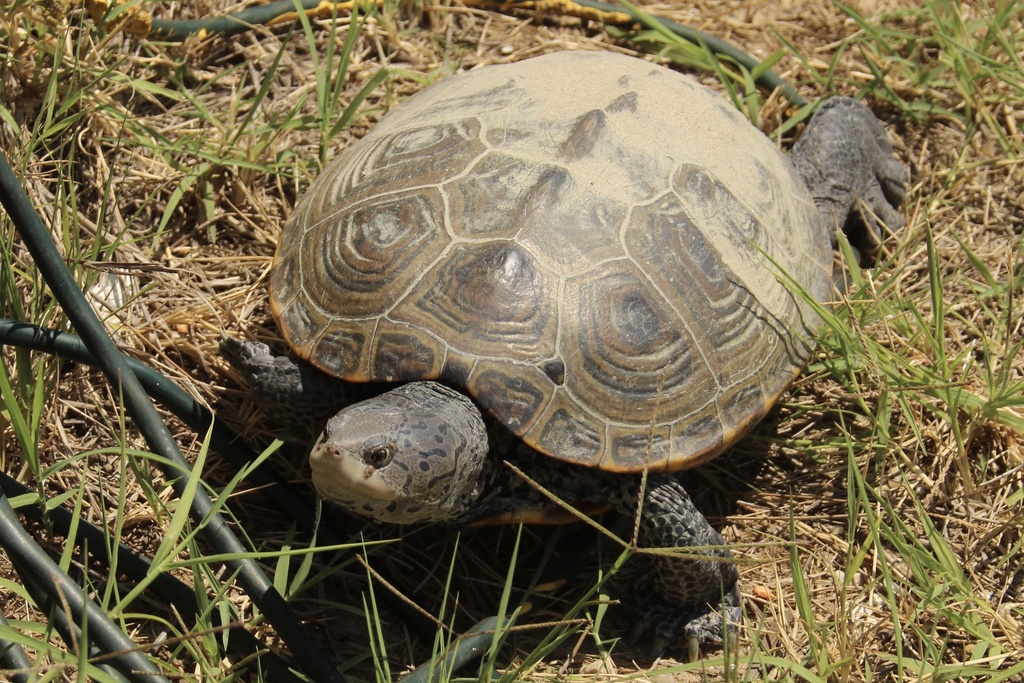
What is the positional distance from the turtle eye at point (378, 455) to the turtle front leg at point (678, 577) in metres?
0.69

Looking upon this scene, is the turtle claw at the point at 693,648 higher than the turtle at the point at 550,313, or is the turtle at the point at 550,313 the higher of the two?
the turtle at the point at 550,313

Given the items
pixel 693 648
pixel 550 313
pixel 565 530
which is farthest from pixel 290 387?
pixel 693 648

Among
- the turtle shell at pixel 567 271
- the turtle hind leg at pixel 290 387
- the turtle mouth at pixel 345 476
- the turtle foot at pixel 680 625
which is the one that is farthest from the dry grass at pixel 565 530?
the turtle mouth at pixel 345 476

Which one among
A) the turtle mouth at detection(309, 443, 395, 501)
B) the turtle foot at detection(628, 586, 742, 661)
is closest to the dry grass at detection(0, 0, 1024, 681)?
the turtle foot at detection(628, 586, 742, 661)

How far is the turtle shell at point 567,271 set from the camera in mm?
2266

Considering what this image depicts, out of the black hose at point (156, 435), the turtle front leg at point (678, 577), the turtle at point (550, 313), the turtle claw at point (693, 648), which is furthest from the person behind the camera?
the turtle claw at point (693, 648)

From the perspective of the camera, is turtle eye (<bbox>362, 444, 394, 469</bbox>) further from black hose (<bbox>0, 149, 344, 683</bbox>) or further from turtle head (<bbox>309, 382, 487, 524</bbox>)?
black hose (<bbox>0, 149, 344, 683</bbox>)

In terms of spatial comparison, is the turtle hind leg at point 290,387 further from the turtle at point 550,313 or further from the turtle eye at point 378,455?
the turtle eye at point 378,455

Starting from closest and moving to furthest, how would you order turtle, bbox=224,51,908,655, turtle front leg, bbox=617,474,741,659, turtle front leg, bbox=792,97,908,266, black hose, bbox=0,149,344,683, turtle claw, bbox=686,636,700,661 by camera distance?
black hose, bbox=0,149,344,683
turtle, bbox=224,51,908,655
turtle front leg, bbox=617,474,741,659
turtle claw, bbox=686,636,700,661
turtle front leg, bbox=792,97,908,266

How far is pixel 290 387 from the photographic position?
244cm

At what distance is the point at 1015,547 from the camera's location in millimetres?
2551

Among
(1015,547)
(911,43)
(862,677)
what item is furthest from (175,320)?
(911,43)

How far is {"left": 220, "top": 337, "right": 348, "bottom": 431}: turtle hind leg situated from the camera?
2.44 m

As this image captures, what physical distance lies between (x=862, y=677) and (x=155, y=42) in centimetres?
292
